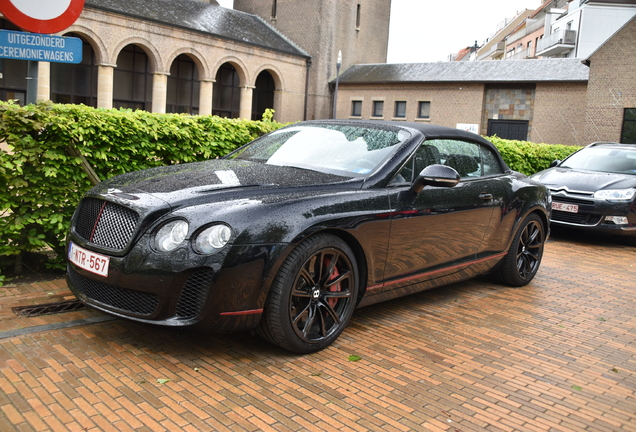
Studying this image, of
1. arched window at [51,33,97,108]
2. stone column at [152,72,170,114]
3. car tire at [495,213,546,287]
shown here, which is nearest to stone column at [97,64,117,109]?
arched window at [51,33,97,108]

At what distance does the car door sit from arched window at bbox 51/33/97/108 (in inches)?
1226

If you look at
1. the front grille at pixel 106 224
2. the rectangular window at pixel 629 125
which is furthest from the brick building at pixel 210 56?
the front grille at pixel 106 224

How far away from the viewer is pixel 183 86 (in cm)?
3903

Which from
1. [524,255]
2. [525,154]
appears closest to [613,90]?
[525,154]

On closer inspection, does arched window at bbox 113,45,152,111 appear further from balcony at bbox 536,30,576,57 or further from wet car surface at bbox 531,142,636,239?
balcony at bbox 536,30,576,57

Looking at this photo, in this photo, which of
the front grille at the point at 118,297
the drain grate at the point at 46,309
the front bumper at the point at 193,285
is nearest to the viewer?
the front bumper at the point at 193,285

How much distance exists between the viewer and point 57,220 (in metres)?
5.45

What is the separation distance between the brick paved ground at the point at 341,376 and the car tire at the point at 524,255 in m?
1.01

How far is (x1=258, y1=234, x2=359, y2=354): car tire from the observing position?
12.4 feet

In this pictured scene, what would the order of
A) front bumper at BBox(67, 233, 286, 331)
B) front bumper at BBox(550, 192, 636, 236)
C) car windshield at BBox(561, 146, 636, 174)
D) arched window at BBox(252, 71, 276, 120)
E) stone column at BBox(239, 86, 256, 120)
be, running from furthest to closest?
arched window at BBox(252, 71, 276, 120), stone column at BBox(239, 86, 256, 120), car windshield at BBox(561, 146, 636, 174), front bumper at BBox(550, 192, 636, 236), front bumper at BBox(67, 233, 286, 331)

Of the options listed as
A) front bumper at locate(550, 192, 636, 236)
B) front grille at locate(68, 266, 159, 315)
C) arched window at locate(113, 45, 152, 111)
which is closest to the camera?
front grille at locate(68, 266, 159, 315)

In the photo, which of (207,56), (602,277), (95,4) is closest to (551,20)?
(207,56)

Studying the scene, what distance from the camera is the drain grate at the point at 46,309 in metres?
4.58

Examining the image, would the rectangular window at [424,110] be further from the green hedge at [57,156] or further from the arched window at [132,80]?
the green hedge at [57,156]
